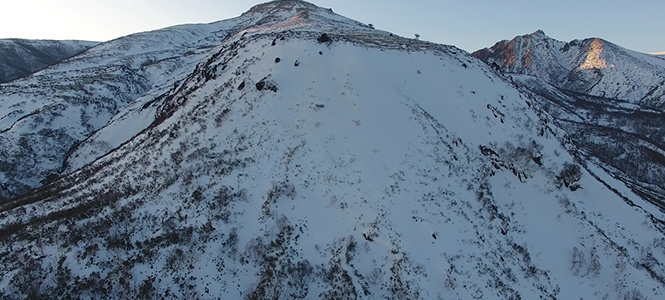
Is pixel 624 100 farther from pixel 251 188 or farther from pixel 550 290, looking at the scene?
pixel 251 188

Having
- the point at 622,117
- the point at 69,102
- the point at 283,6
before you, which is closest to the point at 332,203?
the point at 69,102

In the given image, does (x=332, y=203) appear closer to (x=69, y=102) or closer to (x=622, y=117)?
(x=69, y=102)

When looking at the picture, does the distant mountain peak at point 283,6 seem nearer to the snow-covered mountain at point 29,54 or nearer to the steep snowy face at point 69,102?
Result: the steep snowy face at point 69,102

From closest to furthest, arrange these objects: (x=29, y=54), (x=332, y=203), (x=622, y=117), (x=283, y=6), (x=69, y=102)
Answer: (x=332, y=203) → (x=69, y=102) → (x=29, y=54) → (x=622, y=117) → (x=283, y=6)

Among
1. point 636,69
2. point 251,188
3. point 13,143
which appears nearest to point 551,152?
point 251,188

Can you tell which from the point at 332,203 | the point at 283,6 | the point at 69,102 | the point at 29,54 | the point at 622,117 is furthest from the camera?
the point at 283,6

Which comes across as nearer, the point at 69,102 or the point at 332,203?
the point at 332,203

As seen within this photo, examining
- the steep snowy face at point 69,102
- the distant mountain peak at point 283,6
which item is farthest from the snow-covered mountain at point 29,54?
the distant mountain peak at point 283,6
